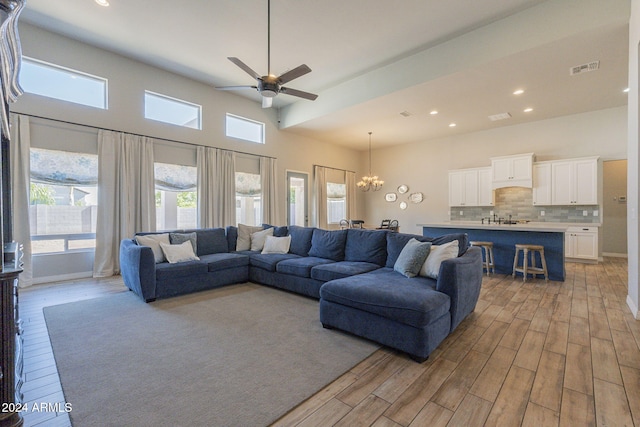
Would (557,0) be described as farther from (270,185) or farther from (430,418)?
(270,185)

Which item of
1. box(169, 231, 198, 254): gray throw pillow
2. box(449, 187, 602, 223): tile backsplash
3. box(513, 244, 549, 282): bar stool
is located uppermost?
box(449, 187, 602, 223): tile backsplash

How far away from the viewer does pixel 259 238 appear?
5.14 m

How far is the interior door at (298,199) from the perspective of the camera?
8070 mm

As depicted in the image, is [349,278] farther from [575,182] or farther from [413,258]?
[575,182]

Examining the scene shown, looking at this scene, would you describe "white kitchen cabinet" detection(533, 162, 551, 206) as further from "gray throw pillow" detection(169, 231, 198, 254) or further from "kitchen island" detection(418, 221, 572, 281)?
"gray throw pillow" detection(169, 231, 198, 254)

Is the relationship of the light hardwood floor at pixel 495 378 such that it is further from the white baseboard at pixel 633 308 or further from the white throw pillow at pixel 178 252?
the white throw pillow at pixel 178 252

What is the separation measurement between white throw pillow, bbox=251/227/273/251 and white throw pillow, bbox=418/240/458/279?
118 inches

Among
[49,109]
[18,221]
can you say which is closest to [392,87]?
[49,109]

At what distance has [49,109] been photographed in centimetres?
438

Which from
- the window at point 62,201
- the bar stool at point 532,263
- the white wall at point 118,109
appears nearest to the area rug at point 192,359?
the window at point 62,201

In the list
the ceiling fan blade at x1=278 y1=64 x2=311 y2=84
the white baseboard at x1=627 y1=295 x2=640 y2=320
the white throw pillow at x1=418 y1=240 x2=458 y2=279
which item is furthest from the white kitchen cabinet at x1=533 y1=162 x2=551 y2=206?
the ceiling fan blade at x1=278 y1=64 x2=311 y2=84

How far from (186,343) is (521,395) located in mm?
2598

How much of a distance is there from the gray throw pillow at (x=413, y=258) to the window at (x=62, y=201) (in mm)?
5215

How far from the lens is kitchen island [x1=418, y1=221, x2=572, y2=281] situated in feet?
15.1
